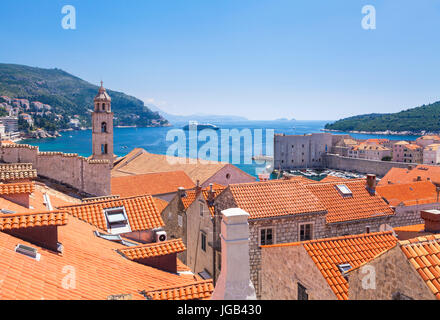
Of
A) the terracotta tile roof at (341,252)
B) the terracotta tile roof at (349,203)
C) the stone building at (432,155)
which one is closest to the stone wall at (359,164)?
the stone building at (432,155)

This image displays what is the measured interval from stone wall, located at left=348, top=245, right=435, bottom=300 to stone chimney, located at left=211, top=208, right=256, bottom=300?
2.79 m

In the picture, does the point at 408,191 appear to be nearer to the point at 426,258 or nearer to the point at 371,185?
the point at 371,185

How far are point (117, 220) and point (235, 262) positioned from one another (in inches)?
293

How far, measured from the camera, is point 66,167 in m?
15.8

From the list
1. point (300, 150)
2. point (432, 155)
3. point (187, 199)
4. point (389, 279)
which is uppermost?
point (389, 279)

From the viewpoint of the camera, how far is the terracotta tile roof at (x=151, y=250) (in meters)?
7.97

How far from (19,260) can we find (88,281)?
110 centimetres

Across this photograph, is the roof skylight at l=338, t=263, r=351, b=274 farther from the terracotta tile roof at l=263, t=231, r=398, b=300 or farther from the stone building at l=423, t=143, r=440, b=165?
the stone building at l=423, t=143, r=440, b=165


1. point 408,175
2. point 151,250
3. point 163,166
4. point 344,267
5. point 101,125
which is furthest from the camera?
point 408,175

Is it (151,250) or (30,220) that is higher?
(30,220)

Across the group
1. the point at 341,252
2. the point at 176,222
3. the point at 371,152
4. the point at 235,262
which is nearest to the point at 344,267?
the point at 341,252
